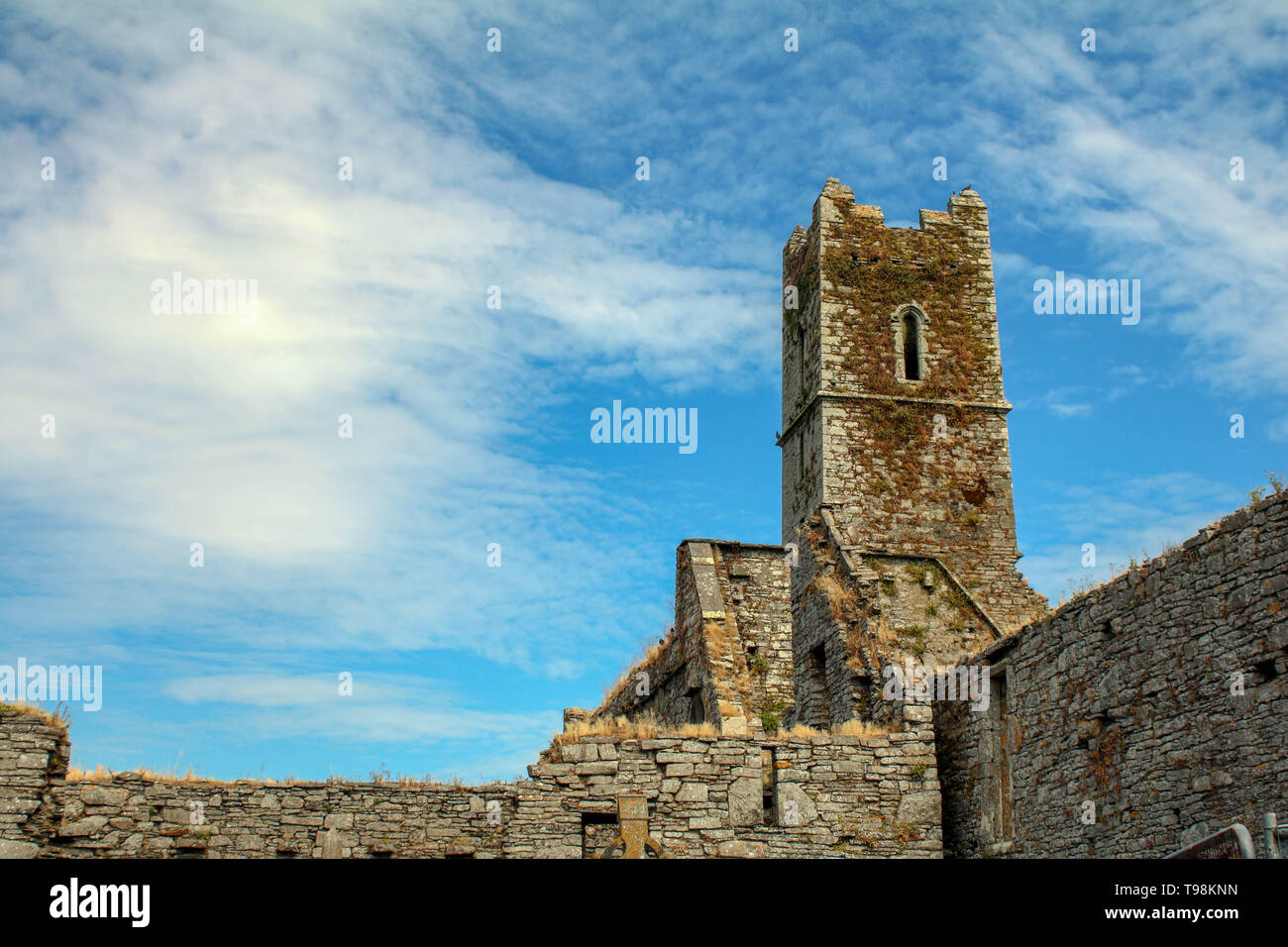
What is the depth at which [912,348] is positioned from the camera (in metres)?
28.3

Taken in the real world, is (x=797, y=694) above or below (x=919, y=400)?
below

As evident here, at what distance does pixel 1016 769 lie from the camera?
13.6m

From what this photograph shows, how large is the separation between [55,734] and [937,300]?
22.2m

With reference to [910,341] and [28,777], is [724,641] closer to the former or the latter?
[28,777]

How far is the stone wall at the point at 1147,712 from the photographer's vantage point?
9.95 meters

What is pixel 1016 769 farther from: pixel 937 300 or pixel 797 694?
pixel 937 300

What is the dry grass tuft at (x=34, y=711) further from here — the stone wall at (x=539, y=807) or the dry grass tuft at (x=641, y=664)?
the dry grass tuft at (x=641, y=664)

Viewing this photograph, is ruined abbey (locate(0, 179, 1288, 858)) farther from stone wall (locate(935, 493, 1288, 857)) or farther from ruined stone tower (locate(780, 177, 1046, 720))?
ruined stone tower (locate(780, 177, 1046, 720))

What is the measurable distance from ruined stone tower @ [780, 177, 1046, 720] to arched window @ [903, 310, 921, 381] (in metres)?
0.05

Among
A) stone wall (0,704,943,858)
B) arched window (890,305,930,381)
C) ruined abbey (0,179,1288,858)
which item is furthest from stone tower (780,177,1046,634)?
stone wall (0,704,943,858)

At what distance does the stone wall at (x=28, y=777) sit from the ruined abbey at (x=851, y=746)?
0.07ft
